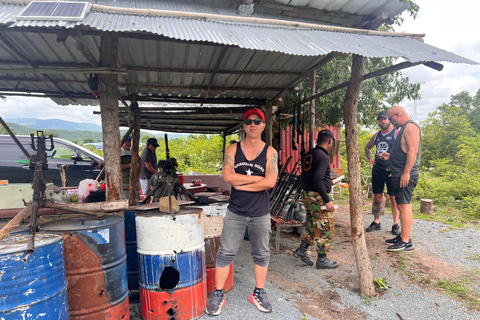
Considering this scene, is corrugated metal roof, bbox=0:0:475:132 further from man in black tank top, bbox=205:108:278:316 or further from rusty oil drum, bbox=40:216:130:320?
rusty oil drum, bbox=40:216:130:320

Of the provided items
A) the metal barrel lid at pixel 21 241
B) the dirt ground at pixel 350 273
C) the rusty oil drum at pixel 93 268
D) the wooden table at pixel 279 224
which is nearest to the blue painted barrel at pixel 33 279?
the metal barrel lid at pixel 21 241

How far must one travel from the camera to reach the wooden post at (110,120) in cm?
331

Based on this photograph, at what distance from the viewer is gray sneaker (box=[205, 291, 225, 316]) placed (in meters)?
2.91

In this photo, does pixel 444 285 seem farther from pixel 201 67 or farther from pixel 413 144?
pixel 201 67

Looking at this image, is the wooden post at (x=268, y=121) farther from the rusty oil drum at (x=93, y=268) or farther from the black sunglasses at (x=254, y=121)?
the rusty oil drum at (x=93, y=268)

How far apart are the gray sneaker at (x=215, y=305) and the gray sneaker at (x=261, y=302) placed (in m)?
0.34

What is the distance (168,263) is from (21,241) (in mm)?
1161

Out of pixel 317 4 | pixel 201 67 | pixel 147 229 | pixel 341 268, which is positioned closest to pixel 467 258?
pixel 341 268

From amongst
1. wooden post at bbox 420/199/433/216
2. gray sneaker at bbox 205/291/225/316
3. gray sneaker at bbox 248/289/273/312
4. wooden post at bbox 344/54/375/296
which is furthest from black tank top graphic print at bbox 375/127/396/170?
gray sneaker at bbox 205/291/225/316

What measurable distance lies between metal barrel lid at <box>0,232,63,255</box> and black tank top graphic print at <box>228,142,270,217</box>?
5.07 ft

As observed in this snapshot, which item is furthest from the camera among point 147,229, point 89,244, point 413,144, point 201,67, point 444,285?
point 201,67

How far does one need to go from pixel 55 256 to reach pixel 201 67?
3.50 metres

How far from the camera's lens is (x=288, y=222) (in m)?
5.09

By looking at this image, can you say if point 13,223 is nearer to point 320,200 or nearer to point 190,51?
point 190,51
